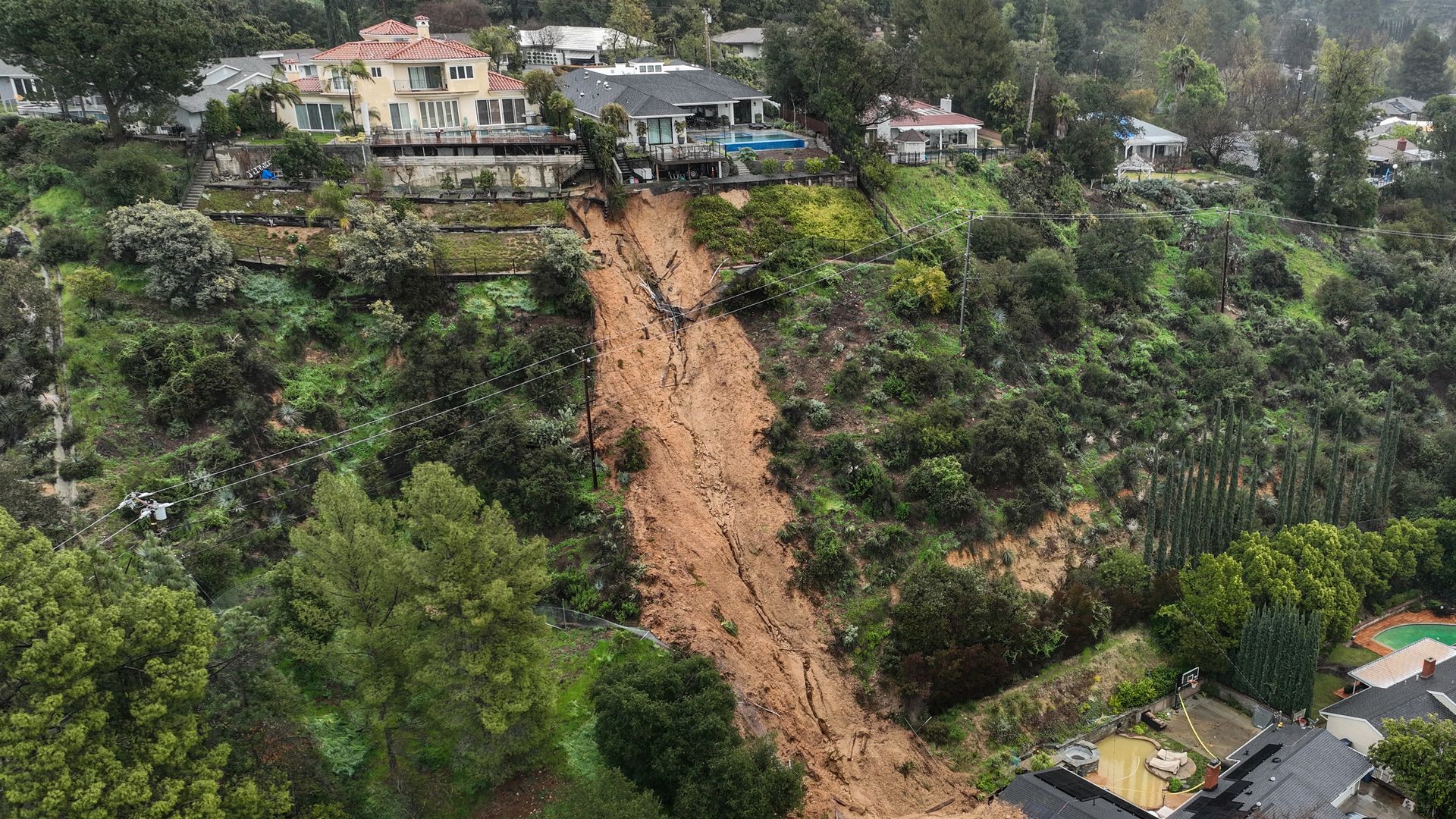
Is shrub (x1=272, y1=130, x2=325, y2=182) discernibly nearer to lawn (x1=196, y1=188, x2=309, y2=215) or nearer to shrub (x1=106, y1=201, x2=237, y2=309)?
lawn (x1=196, y1=188, x2=309, y2=215)

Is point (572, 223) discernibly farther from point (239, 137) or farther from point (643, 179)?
point (239, 137)

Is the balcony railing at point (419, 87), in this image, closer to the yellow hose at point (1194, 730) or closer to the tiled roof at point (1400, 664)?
the yellow hose at point (1194, 730)

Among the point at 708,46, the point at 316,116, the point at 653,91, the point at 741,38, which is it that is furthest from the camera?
the point at 741,38

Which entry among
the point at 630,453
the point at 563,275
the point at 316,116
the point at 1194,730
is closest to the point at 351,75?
the point at 316,116

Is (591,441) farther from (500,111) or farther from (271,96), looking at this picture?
(271,96)

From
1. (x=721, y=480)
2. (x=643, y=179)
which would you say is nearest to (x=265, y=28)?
(x=643, y=179)
